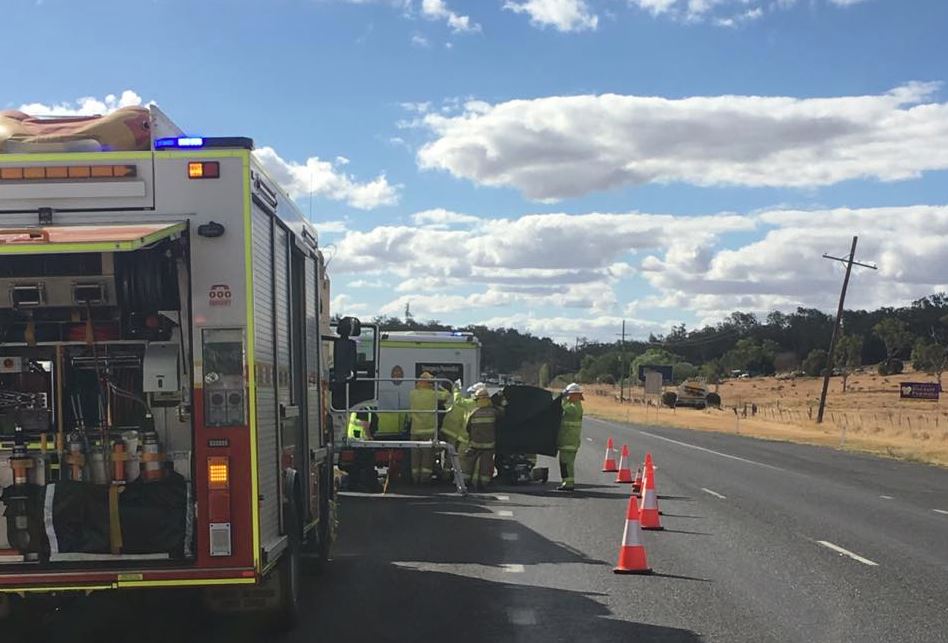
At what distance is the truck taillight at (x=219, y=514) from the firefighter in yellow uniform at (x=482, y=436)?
12000mm

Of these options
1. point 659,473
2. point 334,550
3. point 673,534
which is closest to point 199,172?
point 334,550

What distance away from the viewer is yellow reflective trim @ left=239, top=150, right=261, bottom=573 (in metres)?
6.46

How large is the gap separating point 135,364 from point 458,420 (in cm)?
1207

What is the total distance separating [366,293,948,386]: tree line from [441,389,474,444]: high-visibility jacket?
81.5 meters

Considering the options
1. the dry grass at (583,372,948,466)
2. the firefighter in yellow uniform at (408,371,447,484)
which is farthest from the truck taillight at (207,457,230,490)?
the dry grass at (583,372,948,466)

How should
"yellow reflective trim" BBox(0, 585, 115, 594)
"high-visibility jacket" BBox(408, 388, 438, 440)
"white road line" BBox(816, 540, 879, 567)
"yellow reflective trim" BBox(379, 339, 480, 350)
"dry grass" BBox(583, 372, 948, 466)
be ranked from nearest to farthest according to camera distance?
"yellow reflective trim" BBox(0, 585, 115, 594), "white road line" BBox(816, 540, 879, 567), "high-visibility jacket" BBox(408, 388, 438, 440), "yellow reflective trim" BBox(379, 339, 480, 350), "dry grass" BBox(583, 372, 948, 466)

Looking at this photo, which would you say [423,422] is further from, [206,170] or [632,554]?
[206,170]

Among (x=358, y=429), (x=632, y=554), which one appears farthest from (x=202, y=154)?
(x=358, y=429)

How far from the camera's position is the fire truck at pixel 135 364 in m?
6.46

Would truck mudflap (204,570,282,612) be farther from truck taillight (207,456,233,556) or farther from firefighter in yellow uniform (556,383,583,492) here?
firefighter in yellow uniform (556,383,583,492)

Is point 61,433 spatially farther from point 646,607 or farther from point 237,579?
point 646,607

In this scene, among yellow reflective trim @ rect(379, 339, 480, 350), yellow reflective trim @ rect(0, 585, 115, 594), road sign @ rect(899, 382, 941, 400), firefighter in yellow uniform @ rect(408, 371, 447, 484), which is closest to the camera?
yellow reflective trim @ rect(0, 585, 115, 594)

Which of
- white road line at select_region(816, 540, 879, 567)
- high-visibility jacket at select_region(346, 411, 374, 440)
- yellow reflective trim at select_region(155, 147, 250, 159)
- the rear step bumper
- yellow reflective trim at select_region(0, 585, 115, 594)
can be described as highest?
yellow reflective trim at select_region(155, 147, 250, 159)

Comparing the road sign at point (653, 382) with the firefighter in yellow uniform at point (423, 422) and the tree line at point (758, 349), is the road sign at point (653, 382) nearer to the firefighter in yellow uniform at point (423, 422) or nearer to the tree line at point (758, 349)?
the tree line at point (758, 349)
